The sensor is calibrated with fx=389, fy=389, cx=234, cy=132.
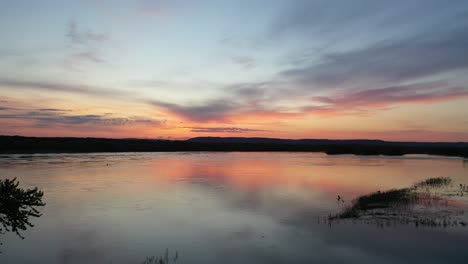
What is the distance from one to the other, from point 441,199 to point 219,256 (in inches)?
812

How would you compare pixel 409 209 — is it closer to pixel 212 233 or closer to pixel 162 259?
pixel 212 233

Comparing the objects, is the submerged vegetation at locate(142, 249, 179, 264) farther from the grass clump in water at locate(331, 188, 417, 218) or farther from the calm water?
the grass clump in water at locate(331, 188, 417, 218)

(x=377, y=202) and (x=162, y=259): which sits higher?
(x=377, y=202)

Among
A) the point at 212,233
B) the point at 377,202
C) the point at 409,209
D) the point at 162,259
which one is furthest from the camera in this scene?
the point at 377,202

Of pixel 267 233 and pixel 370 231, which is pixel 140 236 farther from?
pixel 370 231

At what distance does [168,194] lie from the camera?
31984 millimetres

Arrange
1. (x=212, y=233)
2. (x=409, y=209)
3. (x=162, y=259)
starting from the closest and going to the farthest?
(x=162, y=259), (x=212, y=233), (x=409, y=209)

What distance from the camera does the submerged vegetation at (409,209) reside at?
846 inches

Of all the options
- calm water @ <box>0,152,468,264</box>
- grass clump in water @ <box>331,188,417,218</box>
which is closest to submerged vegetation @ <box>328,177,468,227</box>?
grass clump in water @ <box>331,188,417,218</box>

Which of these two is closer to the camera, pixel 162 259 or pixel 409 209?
pixel 162 259

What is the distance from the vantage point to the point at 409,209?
24.8 metres

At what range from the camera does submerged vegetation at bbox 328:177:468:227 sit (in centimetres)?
2150

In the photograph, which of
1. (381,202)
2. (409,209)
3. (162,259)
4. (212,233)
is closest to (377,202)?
(381,202)

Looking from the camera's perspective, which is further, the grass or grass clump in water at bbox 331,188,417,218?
grass clump in water at bbox 331,188,417,218
